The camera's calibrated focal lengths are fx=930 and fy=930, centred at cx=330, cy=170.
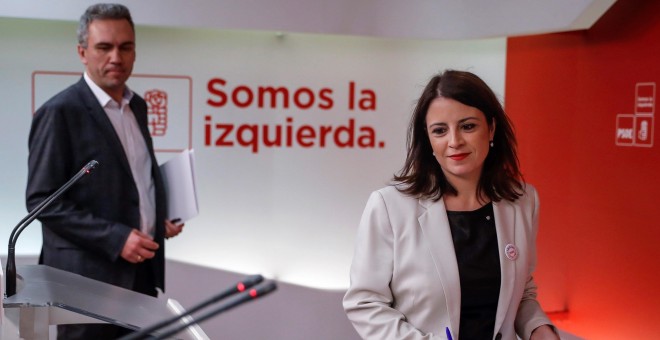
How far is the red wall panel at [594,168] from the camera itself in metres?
5.07

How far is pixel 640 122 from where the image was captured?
5.10m

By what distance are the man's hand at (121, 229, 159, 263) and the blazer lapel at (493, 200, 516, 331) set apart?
139 centimetres

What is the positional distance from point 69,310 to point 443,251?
0.97 m

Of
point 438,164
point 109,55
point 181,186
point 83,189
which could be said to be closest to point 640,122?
point 181,186

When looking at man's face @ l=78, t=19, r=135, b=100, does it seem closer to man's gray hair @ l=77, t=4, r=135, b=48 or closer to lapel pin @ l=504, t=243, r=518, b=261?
man's gray hair @ l=77, t=4, r=135, b=48

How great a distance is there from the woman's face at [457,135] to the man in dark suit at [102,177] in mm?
1336

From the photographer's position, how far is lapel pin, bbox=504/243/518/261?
2508 millimetres

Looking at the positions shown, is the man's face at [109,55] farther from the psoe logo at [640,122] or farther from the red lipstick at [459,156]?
the psoe logo at [640,122]

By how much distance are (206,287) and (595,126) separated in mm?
2607

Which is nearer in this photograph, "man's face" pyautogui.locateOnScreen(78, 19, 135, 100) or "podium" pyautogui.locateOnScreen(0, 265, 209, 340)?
"podium" pyautogui.locateOnScreen(0, 265, 209, 340)

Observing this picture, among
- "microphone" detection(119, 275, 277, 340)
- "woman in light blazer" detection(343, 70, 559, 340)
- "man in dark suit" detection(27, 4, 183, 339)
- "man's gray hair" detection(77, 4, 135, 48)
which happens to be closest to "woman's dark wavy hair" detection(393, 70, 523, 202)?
"woman in light blazer" detection(343, 70, 559, 340)

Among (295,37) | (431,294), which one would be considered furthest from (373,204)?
(295,37)

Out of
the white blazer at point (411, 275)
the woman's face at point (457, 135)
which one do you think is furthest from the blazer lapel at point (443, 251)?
the woman's face at point (457, 135)

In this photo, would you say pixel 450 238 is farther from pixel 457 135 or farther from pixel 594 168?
pixel 594 168
